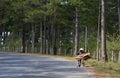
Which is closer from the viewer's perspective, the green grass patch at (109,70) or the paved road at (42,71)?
the paved road at (42,71)

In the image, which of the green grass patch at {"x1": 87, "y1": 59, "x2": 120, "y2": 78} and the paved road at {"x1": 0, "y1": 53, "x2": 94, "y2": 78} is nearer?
the paved road at {"x1": 0, "y1": 53, "x2": 94, "y2": 78}

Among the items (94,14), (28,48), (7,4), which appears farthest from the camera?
(28,48)

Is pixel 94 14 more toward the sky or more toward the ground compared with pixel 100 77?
more toward the sky

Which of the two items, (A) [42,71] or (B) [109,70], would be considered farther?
(B) [109,70]

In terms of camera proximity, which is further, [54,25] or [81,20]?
[54,25]

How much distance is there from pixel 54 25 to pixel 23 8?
7326mm

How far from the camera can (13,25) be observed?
261 feet

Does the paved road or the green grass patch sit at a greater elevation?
the paved road

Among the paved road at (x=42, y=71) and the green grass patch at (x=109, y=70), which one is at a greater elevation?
the paved road at (x=42, y=71)

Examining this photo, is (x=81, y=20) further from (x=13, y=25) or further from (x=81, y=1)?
(x=13, y=25)

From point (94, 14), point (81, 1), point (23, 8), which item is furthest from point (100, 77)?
point (23, 8)

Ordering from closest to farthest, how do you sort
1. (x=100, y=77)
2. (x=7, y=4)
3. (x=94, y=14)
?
(x=100, y=77) → (x=94, y=14) → (x=7, y=4)

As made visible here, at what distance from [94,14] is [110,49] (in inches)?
622

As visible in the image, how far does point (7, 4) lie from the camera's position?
76.0m
